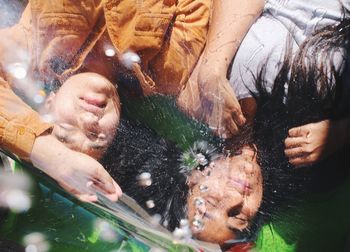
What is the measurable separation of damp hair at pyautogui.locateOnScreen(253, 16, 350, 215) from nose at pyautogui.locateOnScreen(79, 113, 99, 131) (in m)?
0.42

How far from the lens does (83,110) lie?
1.54 metres

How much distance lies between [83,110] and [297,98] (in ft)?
1.82

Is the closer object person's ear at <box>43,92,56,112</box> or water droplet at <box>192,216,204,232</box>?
person's ear at <box>43,92,56,112</box>

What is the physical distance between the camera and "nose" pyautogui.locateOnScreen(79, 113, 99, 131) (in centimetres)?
154

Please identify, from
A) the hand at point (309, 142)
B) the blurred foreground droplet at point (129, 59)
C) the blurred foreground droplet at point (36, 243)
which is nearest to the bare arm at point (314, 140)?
the hand at point (309, 142)

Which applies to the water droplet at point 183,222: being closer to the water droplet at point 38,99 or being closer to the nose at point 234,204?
the nose at point 234,204

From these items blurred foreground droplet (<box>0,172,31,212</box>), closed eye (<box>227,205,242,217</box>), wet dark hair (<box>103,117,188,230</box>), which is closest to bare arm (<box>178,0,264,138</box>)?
wet dark hair (<box>103,117,188,230</box>)

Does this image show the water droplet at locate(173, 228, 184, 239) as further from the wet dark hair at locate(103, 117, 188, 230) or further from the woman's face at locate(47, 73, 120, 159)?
the woman's face at locate(47, 73, 120, 159)

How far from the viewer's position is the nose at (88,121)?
1.54m

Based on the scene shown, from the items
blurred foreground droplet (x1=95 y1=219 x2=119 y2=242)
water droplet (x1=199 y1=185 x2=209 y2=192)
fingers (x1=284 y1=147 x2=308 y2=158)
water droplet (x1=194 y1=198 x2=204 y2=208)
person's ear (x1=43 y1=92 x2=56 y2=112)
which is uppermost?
person's ear (x1=43 y1=92 x2=56 y2=112)

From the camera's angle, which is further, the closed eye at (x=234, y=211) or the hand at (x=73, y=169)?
the closed eye at (x=234, y=211)

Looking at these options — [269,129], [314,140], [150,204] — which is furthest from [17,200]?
[314,140]

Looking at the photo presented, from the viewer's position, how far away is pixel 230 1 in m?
1.59

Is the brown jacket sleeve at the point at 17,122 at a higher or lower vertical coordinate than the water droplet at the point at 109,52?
lower
